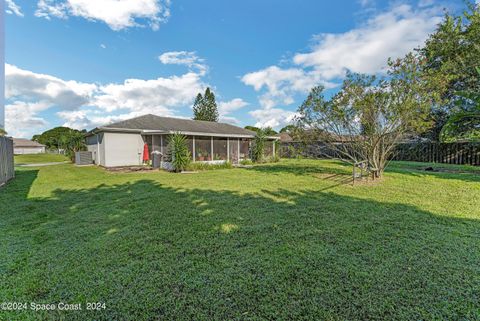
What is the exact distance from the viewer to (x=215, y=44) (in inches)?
573

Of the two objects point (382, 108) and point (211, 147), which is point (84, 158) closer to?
point (211, 147)

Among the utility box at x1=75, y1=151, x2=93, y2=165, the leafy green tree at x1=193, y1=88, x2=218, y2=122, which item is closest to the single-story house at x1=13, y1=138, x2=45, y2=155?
the leafy green tree at x1=193, y1=88, x2=218, y2=122

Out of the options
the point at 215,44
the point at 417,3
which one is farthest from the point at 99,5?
the point at 417,3

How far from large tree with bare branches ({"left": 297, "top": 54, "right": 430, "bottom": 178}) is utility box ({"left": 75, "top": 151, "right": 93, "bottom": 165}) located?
1615 centimetres

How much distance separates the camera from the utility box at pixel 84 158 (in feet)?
53.1

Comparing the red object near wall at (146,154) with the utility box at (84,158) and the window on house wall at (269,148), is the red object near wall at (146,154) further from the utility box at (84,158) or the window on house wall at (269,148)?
the window on house wall at (269,148)

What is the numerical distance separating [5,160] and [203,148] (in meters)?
9.22

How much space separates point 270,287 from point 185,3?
475 inches

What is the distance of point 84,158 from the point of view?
16.3 metres

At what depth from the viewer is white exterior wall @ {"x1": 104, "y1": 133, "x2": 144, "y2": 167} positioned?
13.5m

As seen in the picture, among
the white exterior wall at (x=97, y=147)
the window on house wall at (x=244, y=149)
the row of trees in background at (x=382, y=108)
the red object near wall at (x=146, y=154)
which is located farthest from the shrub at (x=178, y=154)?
the window on house wall at (x=244, y=149)

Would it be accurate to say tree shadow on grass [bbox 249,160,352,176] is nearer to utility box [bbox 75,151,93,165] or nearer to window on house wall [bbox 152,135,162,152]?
window on house wall [bbox 152,135,162,152]

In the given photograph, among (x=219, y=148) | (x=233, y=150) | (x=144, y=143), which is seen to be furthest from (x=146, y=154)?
(x=233, y=150)

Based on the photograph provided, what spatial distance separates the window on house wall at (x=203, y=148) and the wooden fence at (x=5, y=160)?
848 centimetres
